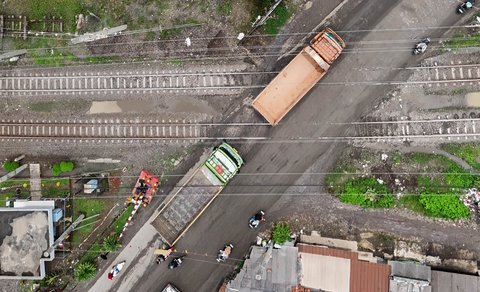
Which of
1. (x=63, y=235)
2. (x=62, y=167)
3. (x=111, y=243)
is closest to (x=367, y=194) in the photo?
(x=111, y=243)

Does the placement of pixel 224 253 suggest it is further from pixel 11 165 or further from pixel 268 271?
pixel 11 165

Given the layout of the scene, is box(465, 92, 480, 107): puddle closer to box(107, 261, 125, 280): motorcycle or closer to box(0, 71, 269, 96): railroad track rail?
box(0, 71, 269, 96): railroad track rail

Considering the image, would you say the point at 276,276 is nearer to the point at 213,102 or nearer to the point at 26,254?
the point at 213,102

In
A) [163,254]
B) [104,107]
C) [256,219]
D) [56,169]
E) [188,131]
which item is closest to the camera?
[256,219]

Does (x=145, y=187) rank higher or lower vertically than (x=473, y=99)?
lower

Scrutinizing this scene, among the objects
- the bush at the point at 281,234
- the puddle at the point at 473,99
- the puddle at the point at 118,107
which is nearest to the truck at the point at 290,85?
the bush at the point at 281,234

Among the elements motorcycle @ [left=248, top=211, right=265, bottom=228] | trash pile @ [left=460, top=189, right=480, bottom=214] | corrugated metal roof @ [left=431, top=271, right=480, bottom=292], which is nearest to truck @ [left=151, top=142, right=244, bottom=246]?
motorcycle @ [left=248, top=211, right=265, bottom=228]
